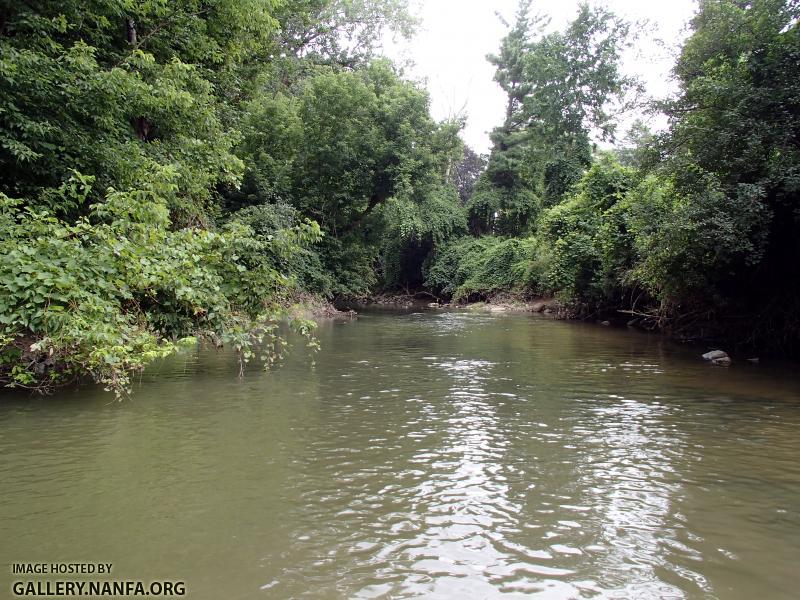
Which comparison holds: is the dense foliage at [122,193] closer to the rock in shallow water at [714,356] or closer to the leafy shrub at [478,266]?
the rock in shallow water at [714,356]

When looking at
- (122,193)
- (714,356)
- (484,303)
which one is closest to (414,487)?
(122,193)

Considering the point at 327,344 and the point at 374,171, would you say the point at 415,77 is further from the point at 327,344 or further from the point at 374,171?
the point at 327,344

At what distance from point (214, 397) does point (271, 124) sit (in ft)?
65.1

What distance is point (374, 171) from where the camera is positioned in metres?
27.7

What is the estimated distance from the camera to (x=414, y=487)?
470 centimetres

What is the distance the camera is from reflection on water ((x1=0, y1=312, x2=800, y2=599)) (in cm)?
336

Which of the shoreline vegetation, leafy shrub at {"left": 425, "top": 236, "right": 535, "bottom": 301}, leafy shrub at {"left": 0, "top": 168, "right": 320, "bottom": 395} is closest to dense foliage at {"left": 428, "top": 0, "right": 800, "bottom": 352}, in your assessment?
the shoreline vegetation

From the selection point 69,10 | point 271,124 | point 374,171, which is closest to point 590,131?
point 374,171

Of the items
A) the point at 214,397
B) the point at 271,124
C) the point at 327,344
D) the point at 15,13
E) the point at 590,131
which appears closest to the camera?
the point at 214,397

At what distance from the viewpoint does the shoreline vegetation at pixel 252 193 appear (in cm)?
745

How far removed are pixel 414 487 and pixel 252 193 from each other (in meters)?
21.0

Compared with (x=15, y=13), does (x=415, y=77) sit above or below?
above

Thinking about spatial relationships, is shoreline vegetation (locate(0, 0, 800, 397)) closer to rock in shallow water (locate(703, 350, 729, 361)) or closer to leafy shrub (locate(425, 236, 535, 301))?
rock in shallow water (locate(703, 350, 729, 361))

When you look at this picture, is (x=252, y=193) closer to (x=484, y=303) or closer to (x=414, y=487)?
(x=484, y=303)
